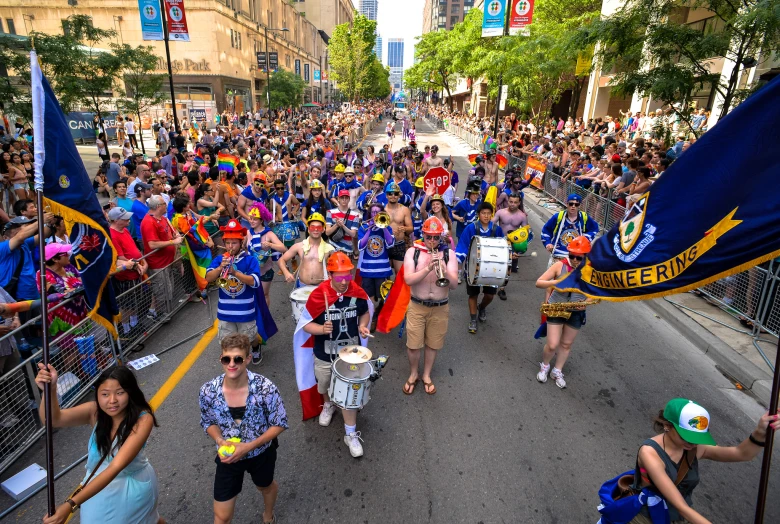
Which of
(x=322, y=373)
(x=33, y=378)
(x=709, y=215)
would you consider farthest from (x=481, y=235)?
(x=33, y=378)

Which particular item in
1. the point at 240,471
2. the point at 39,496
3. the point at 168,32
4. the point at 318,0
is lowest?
the point at 39,496

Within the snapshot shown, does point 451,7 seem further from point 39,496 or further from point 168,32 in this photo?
point 39,496

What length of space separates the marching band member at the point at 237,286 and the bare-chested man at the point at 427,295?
5.96 ft

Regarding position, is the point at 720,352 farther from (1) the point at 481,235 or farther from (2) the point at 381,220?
(2) the point at 381,220

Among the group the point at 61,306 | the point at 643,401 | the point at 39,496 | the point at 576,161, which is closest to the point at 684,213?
the point at 643,401

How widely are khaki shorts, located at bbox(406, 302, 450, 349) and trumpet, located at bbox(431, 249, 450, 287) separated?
40 centimetres

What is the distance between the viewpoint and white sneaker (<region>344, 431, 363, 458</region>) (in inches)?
171

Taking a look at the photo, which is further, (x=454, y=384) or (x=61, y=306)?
(x=454, y=384)

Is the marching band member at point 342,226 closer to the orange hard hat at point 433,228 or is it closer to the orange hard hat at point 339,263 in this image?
the orange hard hat at point 433,228

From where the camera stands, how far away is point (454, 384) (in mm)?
5594

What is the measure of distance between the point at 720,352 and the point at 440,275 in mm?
4398

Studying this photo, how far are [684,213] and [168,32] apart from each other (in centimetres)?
2056

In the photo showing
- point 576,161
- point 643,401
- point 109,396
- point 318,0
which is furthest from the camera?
point 318,0

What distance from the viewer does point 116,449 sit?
2.73 metres
